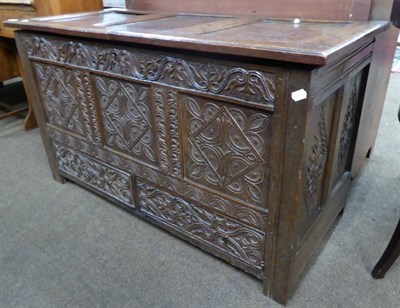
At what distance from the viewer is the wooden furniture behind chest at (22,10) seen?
2.10 m

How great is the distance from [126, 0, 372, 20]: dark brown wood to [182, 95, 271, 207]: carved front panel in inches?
25.4

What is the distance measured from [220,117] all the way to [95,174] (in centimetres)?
93

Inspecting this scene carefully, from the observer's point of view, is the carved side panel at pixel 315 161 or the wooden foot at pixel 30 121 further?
the wooden foot at pixel 30 121

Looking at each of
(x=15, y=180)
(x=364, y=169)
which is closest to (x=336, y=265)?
(x=364, y=169)

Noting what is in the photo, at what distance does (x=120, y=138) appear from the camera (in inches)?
61.6

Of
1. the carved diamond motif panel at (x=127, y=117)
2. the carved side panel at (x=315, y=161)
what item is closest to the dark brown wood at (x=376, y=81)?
the carved side panel at (x=315, y=161)

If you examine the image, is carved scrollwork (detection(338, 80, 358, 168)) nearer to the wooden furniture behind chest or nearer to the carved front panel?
the carved front panel

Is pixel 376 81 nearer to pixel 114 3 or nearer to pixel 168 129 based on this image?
pixel 168 129

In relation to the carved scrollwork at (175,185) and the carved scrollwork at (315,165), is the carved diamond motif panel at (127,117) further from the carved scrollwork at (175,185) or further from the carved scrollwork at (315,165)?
the carved scrollwork at (315,165)

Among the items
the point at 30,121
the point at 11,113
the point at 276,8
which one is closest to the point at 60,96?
the point at 276,8

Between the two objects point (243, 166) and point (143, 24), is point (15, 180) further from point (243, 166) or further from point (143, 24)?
point (243, 166)

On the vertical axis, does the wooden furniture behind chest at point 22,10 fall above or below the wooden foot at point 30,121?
above

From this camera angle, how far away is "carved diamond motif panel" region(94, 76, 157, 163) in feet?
4.54

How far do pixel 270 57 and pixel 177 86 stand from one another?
39cm
